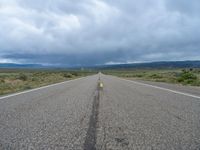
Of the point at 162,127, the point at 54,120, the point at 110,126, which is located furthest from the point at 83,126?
the point at 162,127

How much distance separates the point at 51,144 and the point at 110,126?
1448 mm

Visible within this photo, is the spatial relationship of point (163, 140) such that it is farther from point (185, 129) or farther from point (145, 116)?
point (145, 116)

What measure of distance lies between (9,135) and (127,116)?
2.73 meters

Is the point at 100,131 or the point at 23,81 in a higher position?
the point at 100,131

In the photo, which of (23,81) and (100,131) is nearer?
(100,131)

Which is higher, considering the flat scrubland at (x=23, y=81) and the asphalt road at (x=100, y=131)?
the asphalt road at (x=100, y=131)

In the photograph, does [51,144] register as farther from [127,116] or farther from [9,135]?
[127,116]

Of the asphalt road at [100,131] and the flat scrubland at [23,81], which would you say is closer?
the asphalt road at [100,131]

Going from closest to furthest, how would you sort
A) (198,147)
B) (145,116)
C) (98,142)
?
(198,147) → (98,142) → (145,116)

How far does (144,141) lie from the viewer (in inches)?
135

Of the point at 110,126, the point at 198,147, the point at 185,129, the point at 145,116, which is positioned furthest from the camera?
the point at 145,116

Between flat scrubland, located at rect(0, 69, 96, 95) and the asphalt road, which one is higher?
the asphalt road

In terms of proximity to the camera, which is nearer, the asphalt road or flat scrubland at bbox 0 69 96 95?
the asphalt road

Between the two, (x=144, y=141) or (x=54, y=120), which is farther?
(x=54, y=120)
